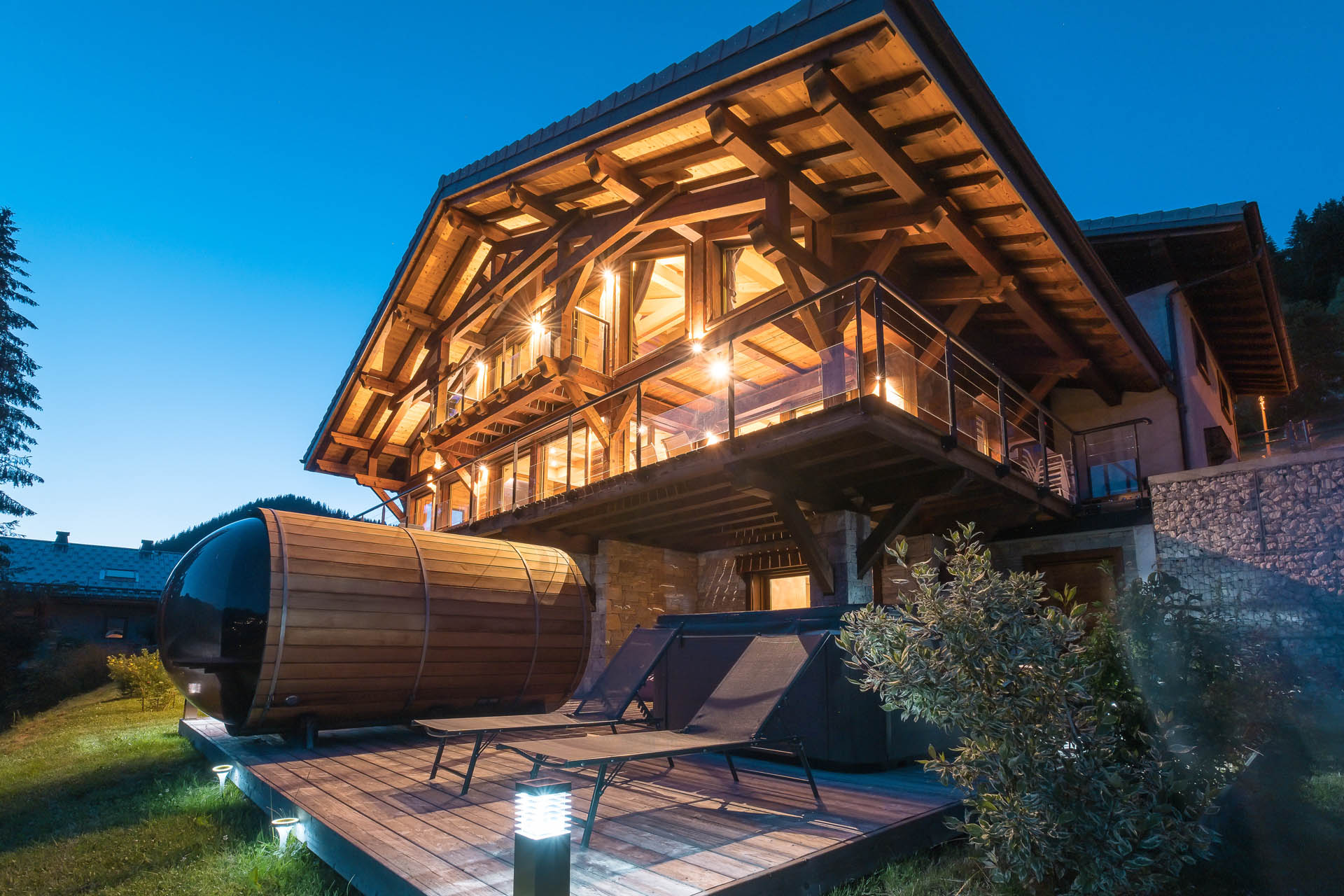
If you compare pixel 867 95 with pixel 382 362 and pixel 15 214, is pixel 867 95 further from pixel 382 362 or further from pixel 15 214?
pixel 15 214

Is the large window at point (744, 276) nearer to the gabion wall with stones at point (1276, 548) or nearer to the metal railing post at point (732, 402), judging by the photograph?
the metal railing post at point (732, 402)

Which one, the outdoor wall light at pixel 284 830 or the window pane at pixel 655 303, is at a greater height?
the window pane at pixel 655 303

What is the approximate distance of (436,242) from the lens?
14.2 meters

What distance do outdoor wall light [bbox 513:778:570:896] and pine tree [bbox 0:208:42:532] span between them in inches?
935

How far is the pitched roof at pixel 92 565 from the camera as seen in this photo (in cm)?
2984

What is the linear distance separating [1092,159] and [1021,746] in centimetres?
20322

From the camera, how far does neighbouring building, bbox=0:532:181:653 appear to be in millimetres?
20578

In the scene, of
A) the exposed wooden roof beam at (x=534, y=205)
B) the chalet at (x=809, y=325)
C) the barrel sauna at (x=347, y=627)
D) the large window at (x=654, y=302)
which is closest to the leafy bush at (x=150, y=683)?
the chalet at (x=809, y=325)

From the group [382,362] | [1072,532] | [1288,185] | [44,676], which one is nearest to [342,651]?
[1072,532]

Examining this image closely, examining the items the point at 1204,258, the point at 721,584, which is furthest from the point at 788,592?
the point at 1204,258

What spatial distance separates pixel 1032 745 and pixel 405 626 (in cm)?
522

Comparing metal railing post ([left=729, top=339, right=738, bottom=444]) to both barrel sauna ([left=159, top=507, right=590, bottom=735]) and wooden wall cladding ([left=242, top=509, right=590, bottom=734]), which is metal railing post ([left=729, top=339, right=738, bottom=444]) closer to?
wooden wall cladding ([left=242, top=509, right=590, bottom=734])

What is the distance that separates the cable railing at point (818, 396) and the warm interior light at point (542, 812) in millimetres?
4674

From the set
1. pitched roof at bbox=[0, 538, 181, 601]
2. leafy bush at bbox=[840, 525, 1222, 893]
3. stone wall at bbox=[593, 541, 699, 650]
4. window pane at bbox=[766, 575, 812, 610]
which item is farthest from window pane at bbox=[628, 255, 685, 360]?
pitched roof at bbox=[0, 538, 181, 601]
